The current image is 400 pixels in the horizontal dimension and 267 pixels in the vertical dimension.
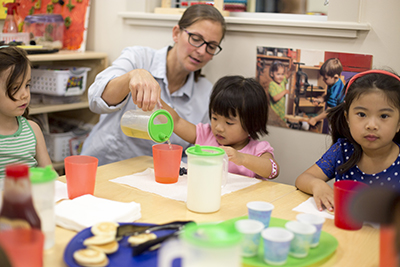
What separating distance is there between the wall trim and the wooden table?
0.81 m

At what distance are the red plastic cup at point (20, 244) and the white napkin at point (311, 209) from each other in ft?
2.44

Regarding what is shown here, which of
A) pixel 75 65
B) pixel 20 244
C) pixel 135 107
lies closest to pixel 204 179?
pixel 20 244

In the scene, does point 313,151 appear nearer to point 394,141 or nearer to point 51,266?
point 394,141

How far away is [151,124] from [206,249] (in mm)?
827

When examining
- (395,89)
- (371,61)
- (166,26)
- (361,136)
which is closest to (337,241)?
(361,136)

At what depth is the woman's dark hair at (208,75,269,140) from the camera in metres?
1.72

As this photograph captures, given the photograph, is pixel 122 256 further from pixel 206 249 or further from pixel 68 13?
pixel 68 13

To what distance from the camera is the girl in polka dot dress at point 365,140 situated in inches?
51.3

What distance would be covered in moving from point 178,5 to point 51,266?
2131 millimetres

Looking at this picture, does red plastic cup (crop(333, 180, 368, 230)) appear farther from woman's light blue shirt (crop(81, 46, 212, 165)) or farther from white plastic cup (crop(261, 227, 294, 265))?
woman's light blue shirt (crop(81, 46, 212, 165))

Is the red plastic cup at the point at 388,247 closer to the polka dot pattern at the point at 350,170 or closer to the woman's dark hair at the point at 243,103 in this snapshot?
the polka dot pattern at the point at 350,170

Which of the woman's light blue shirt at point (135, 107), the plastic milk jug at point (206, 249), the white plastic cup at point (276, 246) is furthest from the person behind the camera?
the woman's light blue shirt at point (135, 107)

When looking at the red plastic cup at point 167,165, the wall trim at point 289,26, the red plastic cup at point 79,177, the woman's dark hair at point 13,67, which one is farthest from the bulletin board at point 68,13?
the red plastic cup at point 79,177

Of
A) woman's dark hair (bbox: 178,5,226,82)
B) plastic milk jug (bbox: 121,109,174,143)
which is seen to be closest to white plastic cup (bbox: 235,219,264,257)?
plastic milk jug (bbox: 121,109,174,143)
